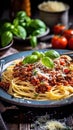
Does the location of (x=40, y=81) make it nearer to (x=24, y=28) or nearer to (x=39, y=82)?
(x=39, y=82)

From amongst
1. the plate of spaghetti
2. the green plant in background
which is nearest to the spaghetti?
the plate of spaghetti

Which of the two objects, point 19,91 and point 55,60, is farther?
point 55,60

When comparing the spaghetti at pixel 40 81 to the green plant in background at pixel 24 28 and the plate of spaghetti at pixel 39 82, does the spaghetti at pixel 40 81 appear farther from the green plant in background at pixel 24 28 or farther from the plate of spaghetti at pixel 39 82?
the green plant in background at pixel 24 28

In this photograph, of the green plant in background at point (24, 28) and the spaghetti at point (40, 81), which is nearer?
the spaghetti at point (40, 81)

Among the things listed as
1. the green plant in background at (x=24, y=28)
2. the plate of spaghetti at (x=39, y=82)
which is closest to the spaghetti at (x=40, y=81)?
the plate of spaghetti at (x=39, y=82)

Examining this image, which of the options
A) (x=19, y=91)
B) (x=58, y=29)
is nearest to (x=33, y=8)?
(x=58, y=29)

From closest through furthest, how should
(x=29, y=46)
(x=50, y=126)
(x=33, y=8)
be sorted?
(x=50, y=126) < (x=29, y=46) < (x=33, y=8)

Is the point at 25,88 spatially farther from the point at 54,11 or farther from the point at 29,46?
the point at 54,11
